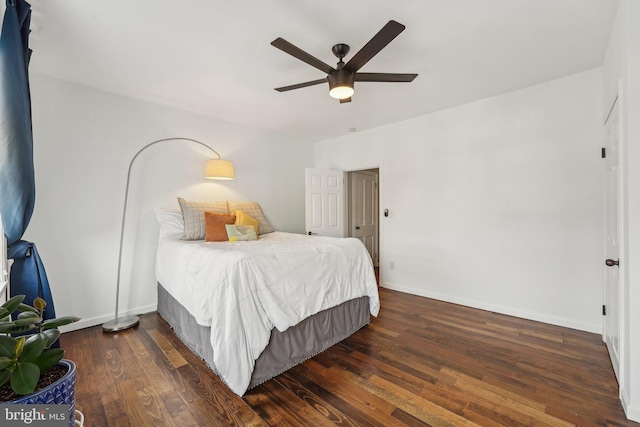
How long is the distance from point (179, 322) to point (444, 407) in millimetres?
2231

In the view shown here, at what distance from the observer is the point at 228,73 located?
2.62 metres

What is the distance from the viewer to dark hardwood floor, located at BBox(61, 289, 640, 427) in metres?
1.62

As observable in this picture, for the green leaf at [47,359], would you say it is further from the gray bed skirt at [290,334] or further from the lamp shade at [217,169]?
the lamp shade at [217,169]

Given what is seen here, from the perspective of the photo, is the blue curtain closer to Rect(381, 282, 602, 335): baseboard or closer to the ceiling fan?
the ceiling fan

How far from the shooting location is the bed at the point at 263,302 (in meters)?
1.80

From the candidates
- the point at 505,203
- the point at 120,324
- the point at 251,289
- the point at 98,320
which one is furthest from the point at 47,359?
the point at 505,203

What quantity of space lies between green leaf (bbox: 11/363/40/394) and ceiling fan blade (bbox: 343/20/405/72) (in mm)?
1959

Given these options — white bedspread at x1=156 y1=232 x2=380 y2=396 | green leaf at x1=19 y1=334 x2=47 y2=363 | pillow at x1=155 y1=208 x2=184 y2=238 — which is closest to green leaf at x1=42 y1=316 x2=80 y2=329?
green leaf at x1=19 y1=334 x2=47 y2=363

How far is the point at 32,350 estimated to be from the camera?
0.92 m

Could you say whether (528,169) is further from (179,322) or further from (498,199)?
(179,322)

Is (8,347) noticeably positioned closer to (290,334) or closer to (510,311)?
(290,334)

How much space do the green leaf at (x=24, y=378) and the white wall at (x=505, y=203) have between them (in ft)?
12.1

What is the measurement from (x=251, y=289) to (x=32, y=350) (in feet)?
3.50

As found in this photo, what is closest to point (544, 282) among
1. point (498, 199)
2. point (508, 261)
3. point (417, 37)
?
point (508, 261)
